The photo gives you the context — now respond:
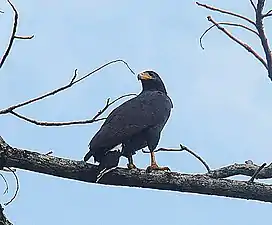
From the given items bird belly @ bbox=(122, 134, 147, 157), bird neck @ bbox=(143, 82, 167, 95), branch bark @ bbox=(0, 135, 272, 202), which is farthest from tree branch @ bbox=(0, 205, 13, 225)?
bird neck @ bbox=(143, 82, 167, 95)

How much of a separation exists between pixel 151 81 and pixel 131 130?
191cm

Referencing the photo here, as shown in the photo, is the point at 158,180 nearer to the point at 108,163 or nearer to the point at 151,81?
the point at 108,163

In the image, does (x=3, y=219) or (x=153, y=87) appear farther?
(x=153, y=87)

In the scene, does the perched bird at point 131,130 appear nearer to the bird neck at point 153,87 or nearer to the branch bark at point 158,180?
the branch bark at point 158,180

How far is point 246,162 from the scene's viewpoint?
4.43m

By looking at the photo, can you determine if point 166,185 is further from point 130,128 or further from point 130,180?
point 130,128

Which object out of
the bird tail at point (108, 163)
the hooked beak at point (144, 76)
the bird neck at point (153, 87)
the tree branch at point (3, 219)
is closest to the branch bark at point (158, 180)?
the bird tail at point (108, 163)

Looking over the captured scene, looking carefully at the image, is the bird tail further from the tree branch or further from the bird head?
the bird head

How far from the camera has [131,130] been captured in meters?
4.86

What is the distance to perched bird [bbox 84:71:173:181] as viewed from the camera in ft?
14.2

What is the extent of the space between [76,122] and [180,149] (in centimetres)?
101

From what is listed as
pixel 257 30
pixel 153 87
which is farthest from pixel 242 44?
pixel 153 87

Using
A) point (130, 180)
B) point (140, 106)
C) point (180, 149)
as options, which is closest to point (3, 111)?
point (130, 180)

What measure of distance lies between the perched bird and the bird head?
56 centimetres
